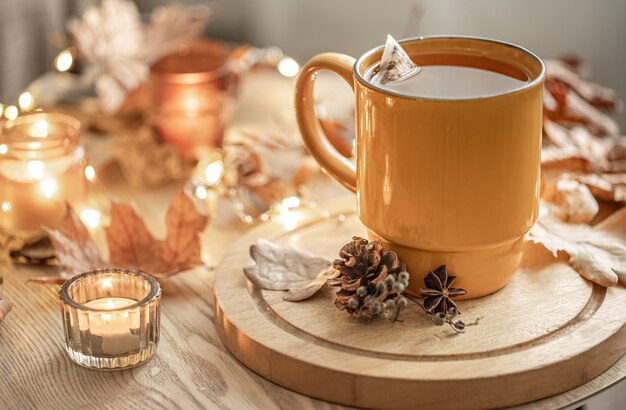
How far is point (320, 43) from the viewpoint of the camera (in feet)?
6.68

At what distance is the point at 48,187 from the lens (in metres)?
0.93

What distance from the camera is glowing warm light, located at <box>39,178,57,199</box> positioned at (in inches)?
36.5

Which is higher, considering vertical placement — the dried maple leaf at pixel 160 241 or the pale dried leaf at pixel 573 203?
the pale dried leaf at pixel 573 203

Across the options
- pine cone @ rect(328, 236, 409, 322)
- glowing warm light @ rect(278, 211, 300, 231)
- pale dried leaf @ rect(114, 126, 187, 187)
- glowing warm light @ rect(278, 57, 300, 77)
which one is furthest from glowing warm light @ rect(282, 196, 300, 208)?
glowing warm light @ rect(278, 57, 300, 77)

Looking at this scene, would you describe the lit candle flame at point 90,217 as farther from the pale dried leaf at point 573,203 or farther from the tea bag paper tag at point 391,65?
the pale dried leaf at point 573,203

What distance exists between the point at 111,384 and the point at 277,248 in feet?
0.66

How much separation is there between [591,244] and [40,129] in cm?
59

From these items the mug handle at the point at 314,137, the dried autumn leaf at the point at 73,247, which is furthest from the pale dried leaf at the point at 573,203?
the dried autumn leaf at the point at 73,247

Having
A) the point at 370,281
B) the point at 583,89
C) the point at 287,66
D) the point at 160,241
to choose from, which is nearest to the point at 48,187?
the point at 160,241

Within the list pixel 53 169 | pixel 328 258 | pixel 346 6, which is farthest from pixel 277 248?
pixel 346 6

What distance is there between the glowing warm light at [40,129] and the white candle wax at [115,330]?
1.03 feet

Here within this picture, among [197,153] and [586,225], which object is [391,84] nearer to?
[586,225]

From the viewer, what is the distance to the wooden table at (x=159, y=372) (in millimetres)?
694

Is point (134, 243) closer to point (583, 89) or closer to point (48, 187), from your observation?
point (48, 187)
